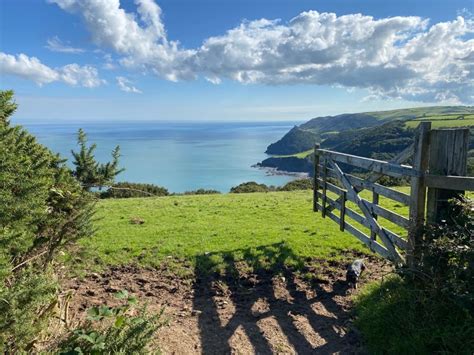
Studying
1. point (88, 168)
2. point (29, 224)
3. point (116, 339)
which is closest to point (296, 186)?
point (88, 168)

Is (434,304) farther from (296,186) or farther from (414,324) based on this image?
(296,186)

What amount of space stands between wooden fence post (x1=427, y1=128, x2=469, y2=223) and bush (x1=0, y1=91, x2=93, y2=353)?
5022 millimetres

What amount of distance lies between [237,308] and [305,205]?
30.3ft

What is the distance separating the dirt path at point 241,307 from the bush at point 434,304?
1.39ft

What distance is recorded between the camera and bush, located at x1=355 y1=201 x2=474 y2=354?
3.90 m

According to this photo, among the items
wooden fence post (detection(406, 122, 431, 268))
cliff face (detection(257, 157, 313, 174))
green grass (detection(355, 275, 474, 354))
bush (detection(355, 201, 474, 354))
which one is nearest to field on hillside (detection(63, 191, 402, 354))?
green grass (detection(355, 275, 474, 354))

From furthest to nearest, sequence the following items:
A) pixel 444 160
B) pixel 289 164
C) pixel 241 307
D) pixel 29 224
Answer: pixel 289 164 < pixel 241 307 < pixel 444 160 < pixel 29 224

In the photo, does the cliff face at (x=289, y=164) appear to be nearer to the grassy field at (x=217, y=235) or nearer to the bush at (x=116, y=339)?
the grassy field at (x=217, y=235)

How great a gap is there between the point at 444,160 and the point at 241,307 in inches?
153

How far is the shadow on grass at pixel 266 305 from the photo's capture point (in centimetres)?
487

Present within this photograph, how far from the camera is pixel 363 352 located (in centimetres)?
448

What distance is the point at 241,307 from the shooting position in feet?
19.3

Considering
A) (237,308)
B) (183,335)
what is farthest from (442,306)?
(183,335)

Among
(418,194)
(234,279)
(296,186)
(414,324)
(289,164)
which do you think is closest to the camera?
(414,324)
